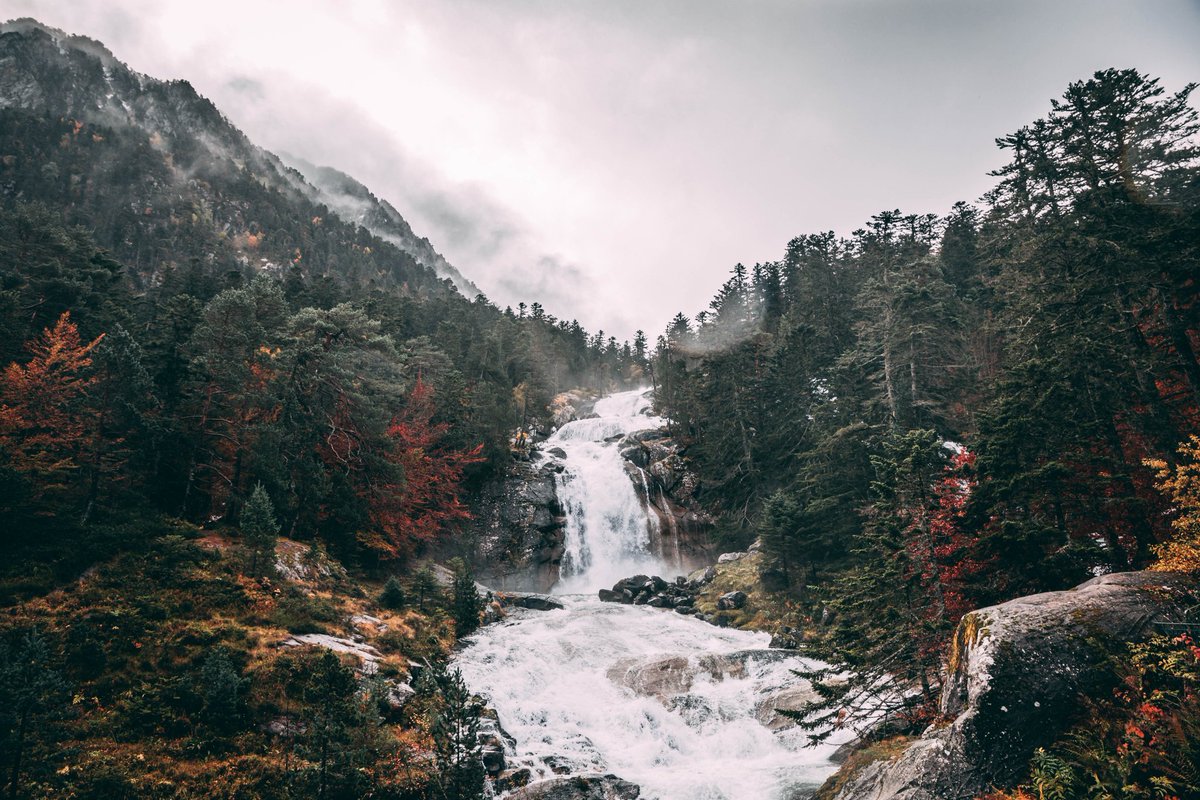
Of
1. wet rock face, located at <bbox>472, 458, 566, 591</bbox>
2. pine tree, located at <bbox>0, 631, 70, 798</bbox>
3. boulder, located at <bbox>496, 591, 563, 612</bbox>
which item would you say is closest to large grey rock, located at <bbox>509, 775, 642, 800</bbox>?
pine tree, located at <bbox>0, 631, 70, 798</bbox>

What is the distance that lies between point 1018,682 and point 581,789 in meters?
12.3

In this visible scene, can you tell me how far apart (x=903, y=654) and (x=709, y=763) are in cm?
809

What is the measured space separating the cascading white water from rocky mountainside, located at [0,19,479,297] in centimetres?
7623

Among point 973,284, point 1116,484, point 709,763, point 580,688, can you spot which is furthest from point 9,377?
point 973,284

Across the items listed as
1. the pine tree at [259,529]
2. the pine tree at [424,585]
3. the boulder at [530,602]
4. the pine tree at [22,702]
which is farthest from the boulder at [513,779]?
the boulder at [530,602]

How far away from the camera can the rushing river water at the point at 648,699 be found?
18.0 meters

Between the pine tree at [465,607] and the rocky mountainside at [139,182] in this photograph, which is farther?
the rocky mountainside at [139,182]

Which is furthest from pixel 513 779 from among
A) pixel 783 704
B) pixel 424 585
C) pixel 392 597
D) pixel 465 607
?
pixel 424 585

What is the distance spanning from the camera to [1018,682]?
11.0 metres

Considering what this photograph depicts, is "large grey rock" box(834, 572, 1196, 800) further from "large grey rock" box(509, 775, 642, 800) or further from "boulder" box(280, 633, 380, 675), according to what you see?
"boulder" box(280, 633, 380, 675)

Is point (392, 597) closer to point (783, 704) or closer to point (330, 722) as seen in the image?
point (330, 722)

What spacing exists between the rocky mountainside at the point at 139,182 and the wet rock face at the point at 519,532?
246 ft

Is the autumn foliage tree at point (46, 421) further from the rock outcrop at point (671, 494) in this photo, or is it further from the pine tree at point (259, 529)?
the rock outcrop at point (671, 494)

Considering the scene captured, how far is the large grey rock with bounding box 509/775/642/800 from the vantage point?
15789mm
